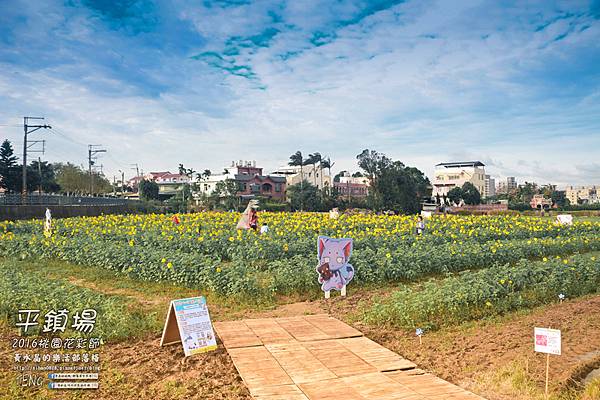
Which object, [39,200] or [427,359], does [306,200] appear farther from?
[427,359]

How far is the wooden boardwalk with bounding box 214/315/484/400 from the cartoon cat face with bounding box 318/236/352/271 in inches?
94.8

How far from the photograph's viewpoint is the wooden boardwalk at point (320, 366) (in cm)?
544

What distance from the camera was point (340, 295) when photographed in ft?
35.5

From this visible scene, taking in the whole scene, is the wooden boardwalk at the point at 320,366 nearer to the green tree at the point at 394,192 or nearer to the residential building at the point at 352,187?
the green tree at the point at 394,192

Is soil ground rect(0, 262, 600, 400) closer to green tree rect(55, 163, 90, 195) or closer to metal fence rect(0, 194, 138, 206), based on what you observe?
metal fence rect(0, 194, 138, 206)

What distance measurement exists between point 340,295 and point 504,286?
3379mm

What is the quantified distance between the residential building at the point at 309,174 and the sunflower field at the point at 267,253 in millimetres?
65250

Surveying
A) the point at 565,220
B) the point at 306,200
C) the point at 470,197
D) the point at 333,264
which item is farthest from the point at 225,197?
the point at 333,264

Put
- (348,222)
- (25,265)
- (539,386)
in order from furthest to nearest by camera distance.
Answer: (348,222), (25,265), (539,386)

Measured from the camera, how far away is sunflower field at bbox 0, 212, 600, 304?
11.0 m

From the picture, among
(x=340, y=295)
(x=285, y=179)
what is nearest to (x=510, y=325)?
(x=340, y=295)

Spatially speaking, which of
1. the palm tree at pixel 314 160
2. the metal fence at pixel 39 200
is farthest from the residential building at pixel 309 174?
the metal fence at pixel 39 200

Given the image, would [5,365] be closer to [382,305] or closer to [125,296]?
[125,296]

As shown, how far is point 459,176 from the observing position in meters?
118
